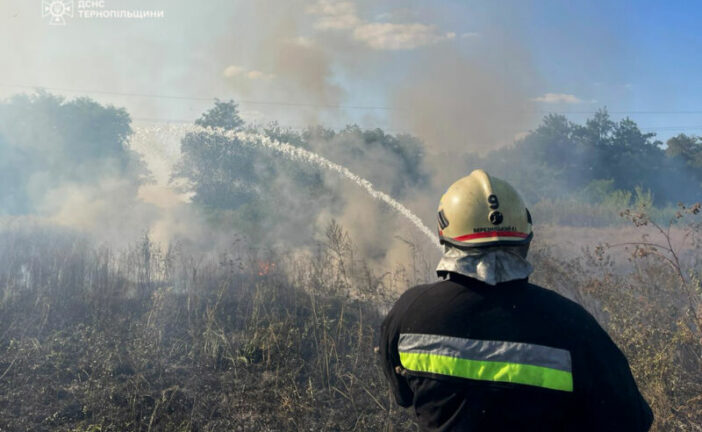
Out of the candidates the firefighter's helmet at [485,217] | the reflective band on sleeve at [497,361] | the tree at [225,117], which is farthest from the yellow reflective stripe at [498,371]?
the tree at [225,117]

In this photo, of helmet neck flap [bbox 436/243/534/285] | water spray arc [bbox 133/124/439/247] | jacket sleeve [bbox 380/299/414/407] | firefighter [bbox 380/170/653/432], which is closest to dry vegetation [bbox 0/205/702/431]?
jacket sleeve [bbox 380/299/414/407]

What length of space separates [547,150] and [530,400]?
26.2 meters

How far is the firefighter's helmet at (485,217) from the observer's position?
1.97m

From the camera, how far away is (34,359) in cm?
555

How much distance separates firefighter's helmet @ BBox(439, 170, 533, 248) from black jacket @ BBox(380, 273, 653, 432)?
0.54 feet

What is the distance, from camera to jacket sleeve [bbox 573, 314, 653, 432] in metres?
1.71

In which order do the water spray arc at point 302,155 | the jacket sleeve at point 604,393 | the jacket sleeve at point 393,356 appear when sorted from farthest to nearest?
1. the water spray arc at point 302,155
2. the jacket sleeve at point 393,356
3. the jacket sleeve at point 604,393

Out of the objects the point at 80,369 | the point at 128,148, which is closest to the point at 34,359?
the point at 80,369

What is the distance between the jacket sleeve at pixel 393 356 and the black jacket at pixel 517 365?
6.1 inches

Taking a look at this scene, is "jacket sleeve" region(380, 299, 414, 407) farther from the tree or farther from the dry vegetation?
the tree

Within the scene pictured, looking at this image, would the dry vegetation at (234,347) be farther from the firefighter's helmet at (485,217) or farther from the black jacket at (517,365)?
the firefighter's helmet at (485,217)

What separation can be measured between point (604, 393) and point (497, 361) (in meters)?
0.34

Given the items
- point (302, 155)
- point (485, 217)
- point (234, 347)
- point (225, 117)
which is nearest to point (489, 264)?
point (485, 217)

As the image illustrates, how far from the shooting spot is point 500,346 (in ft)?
5.84
